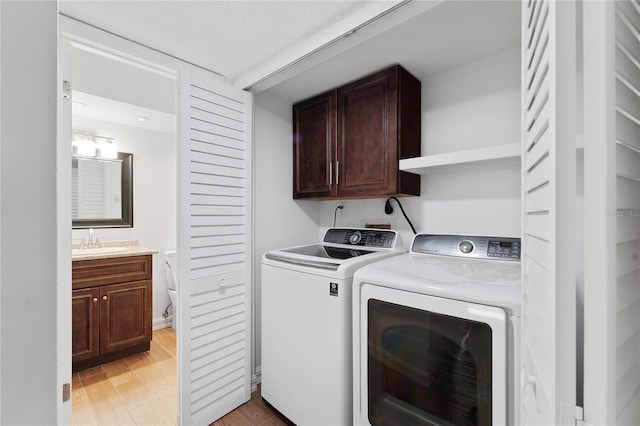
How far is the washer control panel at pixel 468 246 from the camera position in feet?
4.94

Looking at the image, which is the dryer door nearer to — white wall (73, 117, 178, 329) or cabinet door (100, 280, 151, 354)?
cabinet door (100, 280, 151, 354)

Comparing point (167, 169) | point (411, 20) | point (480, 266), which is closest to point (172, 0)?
point (411, 20)

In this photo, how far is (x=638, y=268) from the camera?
45 cm

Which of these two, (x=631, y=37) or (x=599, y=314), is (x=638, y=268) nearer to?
(x=599, y=314)

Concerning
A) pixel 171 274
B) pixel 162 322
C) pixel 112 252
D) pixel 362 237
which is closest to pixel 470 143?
pixel 362 237

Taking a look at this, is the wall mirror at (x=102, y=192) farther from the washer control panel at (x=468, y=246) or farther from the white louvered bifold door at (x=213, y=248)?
the washer control panel at (x=468, y=246)

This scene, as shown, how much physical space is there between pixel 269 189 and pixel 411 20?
1.43 metres

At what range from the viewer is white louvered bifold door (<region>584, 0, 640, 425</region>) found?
39 centimetres

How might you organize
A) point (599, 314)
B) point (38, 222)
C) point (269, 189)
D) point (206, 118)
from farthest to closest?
point (269, 189), point (206, 118), point (599, 314), point (38, 222)

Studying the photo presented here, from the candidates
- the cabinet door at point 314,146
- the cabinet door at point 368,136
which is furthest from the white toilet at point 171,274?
the cabinet door at point 368,136

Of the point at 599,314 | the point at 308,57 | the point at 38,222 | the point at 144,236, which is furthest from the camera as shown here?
the point at 144,236

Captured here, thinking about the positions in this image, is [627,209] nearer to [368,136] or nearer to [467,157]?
[467,157]

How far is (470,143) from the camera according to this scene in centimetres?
178

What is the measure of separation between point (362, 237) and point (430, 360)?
3.47ft
